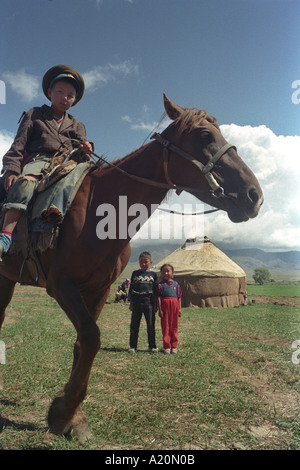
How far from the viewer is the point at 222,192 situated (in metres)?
2.76

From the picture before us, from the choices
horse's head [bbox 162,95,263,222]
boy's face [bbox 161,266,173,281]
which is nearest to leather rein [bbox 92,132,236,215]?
horse's head [bbox 162,95,263,222]

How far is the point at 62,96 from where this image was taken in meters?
3.76

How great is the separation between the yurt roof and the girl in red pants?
42.0 ft

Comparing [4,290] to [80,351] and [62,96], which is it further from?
[62,96]

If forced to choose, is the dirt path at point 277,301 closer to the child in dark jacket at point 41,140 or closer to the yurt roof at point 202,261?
the yurt roof at point 202,261

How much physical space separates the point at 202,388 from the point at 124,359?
2.31 m

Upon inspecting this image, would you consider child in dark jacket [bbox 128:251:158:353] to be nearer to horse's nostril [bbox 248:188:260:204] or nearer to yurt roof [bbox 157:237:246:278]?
horse's nostril [bbox 248:188:260:204]

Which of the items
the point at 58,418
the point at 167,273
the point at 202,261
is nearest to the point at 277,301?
the point at 202,261

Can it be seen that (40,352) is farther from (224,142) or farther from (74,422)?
(224,142)

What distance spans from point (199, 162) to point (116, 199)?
0.91 meters

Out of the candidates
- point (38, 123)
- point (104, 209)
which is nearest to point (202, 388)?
point (104, 209)

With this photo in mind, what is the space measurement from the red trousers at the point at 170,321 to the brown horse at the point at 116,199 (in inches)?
171

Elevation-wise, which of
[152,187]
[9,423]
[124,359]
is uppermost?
[152,187]

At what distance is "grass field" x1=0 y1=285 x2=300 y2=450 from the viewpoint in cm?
298
